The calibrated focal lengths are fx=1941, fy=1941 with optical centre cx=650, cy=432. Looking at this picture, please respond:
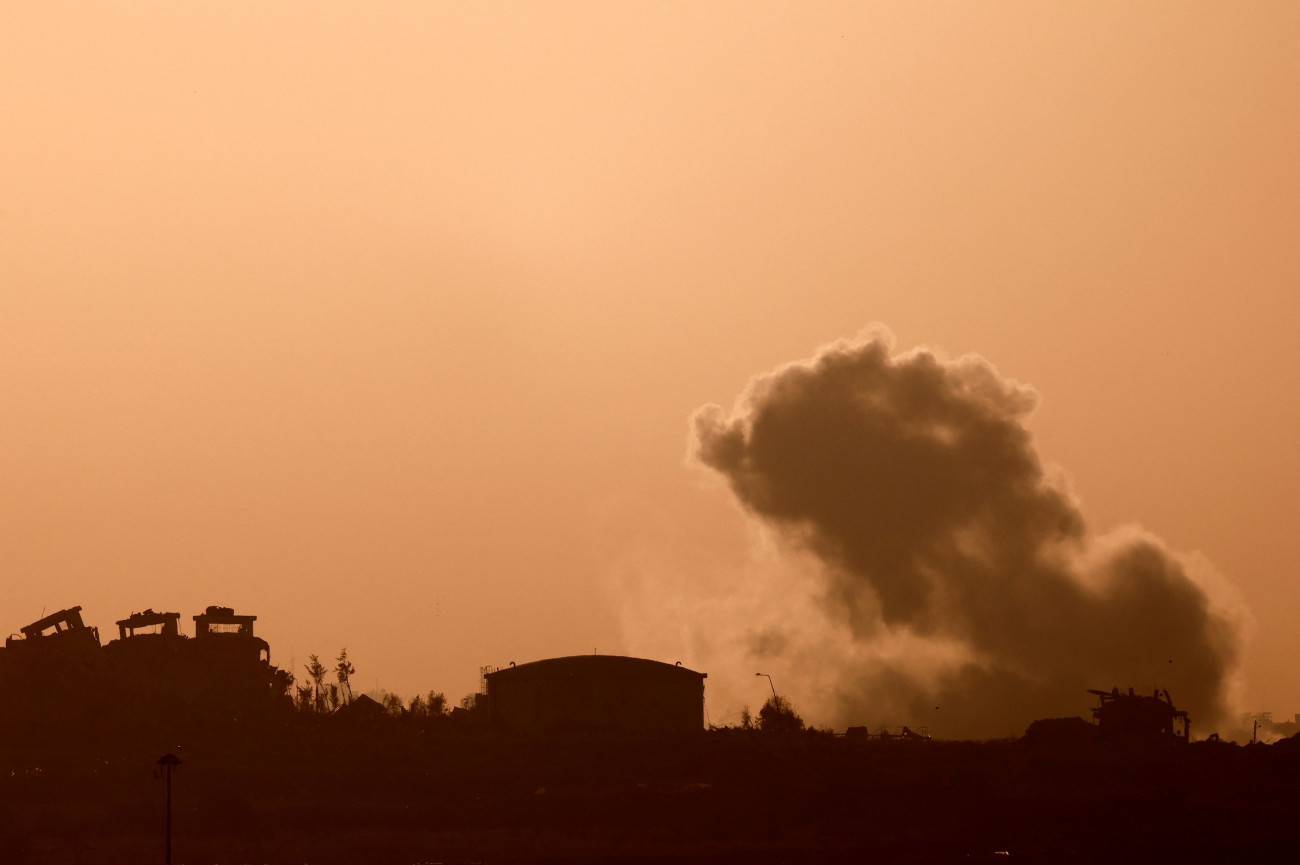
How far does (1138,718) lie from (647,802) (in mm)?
27684

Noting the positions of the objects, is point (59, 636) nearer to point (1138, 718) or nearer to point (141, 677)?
point (141, 677)

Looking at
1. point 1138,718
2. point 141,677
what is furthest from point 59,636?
point 1138,718

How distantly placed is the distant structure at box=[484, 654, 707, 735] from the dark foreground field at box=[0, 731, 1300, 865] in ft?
24.5

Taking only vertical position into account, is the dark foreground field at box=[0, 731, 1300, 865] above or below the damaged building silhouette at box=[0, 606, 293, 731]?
below

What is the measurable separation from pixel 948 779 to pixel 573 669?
22.7 m

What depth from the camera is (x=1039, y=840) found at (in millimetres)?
62344

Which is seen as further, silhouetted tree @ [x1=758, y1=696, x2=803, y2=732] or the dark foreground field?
silhouetted tree @ [x1=758, y1=696, x2=803, y2=732]

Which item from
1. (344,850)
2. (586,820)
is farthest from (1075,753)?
(344,850)

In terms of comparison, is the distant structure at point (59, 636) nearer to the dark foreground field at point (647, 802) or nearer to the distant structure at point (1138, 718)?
the dark foreground field at point (647, 802)

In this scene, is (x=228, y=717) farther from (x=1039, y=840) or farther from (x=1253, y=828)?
(x=1253, y=828)

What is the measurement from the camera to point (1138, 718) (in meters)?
86.2

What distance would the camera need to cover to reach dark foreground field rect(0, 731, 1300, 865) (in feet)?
200

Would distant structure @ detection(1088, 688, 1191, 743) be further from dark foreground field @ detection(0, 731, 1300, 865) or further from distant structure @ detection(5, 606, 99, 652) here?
distant structure @ detection(5, 606, 99, 652)

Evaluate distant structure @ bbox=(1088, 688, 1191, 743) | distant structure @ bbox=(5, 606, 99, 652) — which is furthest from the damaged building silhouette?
distant structure @ bbox=(1088, 688, 1191, 743)
